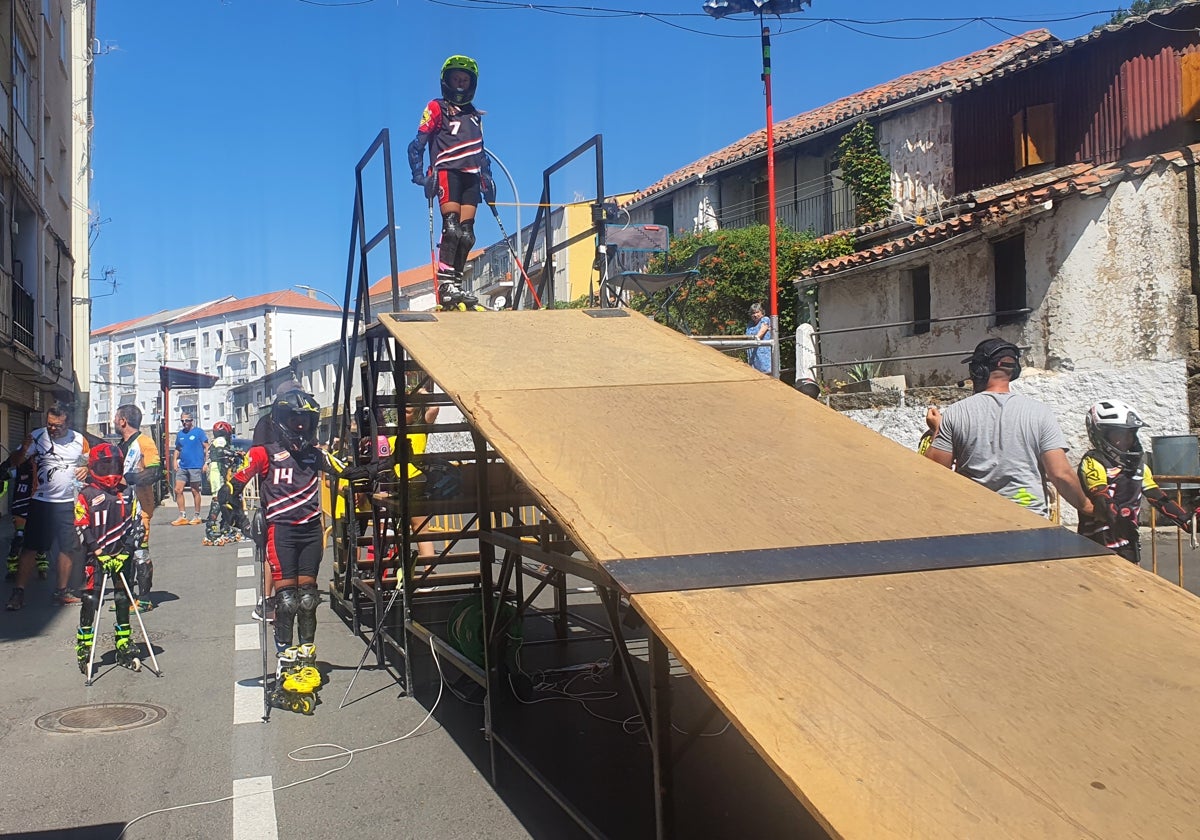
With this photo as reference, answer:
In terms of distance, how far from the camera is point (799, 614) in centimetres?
268

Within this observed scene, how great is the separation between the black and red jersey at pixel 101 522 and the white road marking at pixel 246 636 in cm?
122

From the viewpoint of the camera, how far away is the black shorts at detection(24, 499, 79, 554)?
9.59 meters

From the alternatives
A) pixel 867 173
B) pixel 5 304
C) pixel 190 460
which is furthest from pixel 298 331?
pixel 5 304

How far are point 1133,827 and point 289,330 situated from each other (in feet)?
210

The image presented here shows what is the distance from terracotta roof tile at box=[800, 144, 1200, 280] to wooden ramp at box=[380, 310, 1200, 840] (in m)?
12.9

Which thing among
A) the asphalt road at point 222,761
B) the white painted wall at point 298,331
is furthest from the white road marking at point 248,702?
the white painted wall at point 298,331

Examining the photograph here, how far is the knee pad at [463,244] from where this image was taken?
762cm

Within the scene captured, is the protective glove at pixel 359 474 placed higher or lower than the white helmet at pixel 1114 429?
lower

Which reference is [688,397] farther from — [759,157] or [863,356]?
[759,157]

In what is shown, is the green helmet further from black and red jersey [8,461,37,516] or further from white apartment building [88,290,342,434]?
white apartment building [88,290,342,434]

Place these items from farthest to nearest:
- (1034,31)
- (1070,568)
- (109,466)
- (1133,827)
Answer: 1. (1034,31)
2. (109,466)
3. (1070,568)
4. (1133,827)

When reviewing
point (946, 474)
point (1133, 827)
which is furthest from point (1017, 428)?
point (1133, 827)

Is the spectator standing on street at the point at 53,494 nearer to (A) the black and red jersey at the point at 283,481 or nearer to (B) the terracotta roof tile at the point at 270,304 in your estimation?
(A) the black and red jersey at the point at 283,481

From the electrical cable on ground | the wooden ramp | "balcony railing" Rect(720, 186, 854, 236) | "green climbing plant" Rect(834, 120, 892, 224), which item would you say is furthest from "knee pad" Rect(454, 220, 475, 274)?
"balcony railing" Rect(720, 186, 854, 236)
